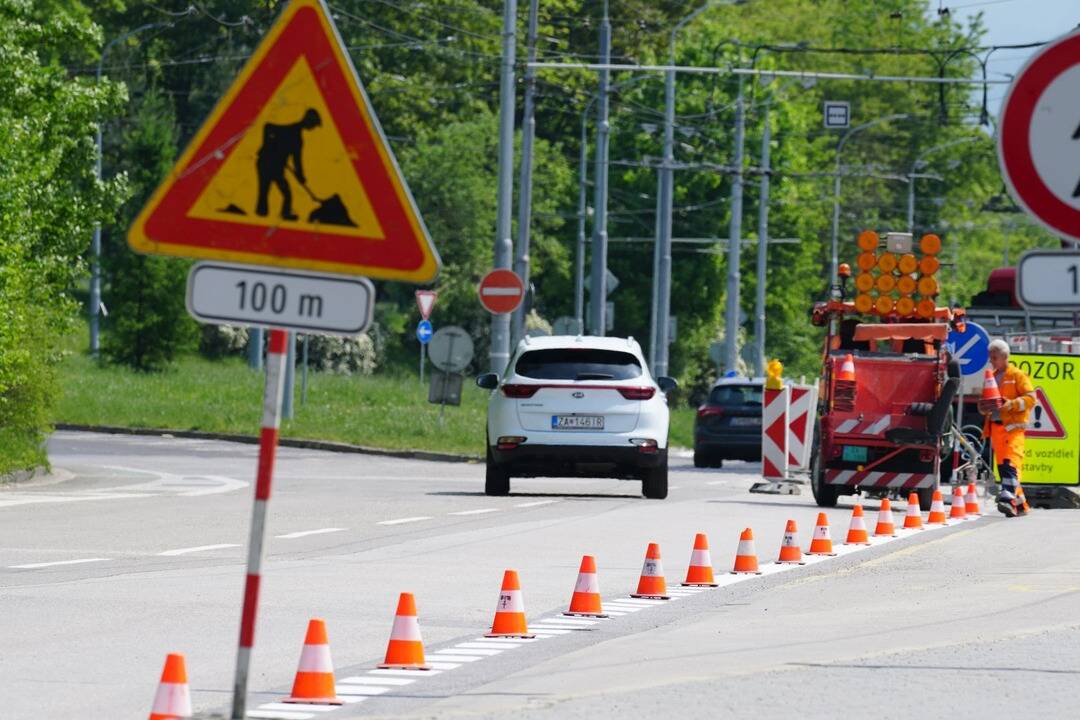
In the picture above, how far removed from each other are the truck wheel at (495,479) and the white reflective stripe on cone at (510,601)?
14647 millimetres

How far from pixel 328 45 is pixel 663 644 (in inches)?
203

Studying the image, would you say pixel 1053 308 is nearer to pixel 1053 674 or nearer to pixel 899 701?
pixel 899 701

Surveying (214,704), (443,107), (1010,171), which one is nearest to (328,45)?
(1010,171)

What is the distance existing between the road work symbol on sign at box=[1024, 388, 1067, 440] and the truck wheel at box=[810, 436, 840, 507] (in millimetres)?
2526

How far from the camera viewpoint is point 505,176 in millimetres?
40562

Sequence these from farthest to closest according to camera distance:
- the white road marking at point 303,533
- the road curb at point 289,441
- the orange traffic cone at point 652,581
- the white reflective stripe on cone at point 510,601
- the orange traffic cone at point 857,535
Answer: the road curb at point 289,441 → the orange traffic cone at point 857,535 → the white road marking at point 303,533 → the orange traffic cone at point 652,581 → the white reflective stripe on cone at point 510,601

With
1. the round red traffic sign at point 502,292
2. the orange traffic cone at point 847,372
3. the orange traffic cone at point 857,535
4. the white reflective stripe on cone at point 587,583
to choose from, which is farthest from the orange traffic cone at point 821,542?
the round red traffic sign at point 502,292

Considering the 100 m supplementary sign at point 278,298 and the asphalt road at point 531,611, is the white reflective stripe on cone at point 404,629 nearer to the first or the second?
the asphalt road at point 531,611

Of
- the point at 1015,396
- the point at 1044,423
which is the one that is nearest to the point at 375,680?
the point at 1015,396

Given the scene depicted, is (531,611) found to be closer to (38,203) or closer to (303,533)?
(303,533)

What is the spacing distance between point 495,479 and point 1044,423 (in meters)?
6.42

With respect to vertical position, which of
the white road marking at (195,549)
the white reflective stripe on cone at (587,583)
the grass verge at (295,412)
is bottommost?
the grass verge at (295,412)

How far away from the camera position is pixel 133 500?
25562 mm

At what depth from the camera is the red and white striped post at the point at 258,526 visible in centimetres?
761
